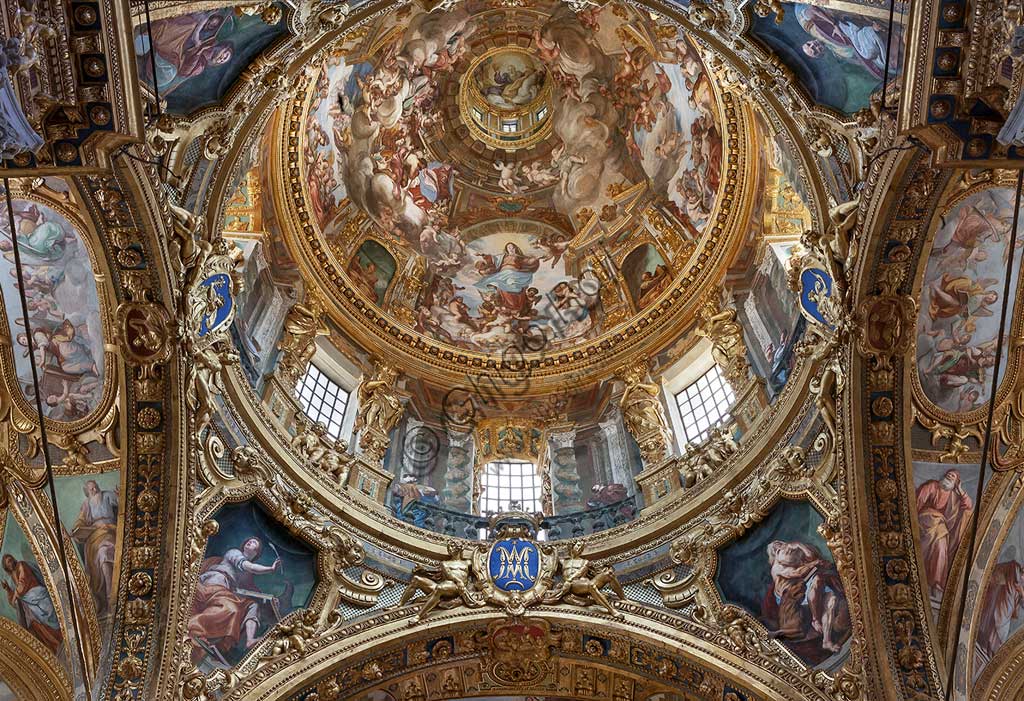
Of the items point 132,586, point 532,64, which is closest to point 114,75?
point 132,586

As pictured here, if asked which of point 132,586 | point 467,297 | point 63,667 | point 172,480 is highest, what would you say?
point 467,297

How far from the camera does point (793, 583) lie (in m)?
17.8

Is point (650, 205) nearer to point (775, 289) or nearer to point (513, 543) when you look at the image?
point (775, 289)

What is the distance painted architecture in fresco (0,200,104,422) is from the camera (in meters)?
16.1

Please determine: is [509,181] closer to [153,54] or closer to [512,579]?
[512,579]

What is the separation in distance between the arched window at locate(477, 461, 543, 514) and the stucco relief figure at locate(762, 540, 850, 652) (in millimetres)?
5289

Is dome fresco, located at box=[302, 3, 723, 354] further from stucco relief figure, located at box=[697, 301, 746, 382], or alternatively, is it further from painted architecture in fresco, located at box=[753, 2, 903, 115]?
painted architecture in fresco, located at box=[753, 2, 903, 115]

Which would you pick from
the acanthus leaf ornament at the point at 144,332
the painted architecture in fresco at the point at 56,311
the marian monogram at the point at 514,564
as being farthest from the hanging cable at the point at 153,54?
the marian monogram at the point at 514,564

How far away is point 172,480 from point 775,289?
11753mm

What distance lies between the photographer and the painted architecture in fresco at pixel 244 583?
17.0m

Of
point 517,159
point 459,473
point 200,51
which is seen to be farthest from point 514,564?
point 517,159

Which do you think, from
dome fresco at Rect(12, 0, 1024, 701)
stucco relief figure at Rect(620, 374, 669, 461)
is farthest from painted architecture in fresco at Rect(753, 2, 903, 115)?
stucco relief figure at Rect(620, 374, 669, 461)

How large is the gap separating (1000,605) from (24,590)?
567 inches

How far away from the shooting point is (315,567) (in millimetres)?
18484
